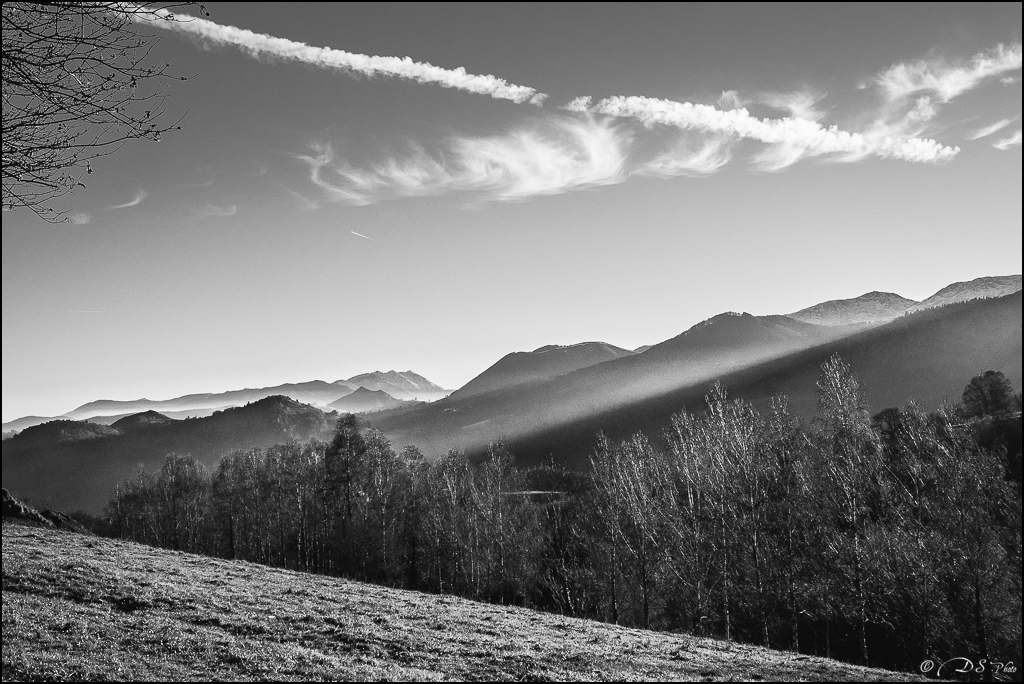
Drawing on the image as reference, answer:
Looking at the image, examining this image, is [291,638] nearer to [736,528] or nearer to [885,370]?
[736,528]

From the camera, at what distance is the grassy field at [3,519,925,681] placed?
44.6 feet

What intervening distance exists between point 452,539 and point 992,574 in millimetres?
33810

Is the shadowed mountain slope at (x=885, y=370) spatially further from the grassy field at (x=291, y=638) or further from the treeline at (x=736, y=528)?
the grassy field at (x=291, y=638)

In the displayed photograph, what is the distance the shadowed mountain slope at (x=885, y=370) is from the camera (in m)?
132

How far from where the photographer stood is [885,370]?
14838 centimetres

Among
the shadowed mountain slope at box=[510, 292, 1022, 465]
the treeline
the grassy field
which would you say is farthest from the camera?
the shadowed mountain slope at box=[510, 292, 1022, 465]

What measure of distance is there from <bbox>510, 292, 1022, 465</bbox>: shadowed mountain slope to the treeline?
77.5 meters

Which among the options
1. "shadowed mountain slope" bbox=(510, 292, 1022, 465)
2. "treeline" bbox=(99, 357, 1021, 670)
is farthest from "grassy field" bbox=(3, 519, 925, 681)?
"shadowed mountain slope" bbox=(510, 292, 1022, 465)

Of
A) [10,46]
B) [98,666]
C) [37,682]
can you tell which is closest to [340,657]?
[98,666]

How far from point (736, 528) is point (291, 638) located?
2574 cm

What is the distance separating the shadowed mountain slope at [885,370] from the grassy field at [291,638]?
3941 inches

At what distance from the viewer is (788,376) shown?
16875cm

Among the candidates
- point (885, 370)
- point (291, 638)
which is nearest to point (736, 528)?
point (291, 638)

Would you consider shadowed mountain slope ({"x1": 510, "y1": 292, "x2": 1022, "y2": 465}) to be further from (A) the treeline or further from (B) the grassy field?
(B) the grassy field
